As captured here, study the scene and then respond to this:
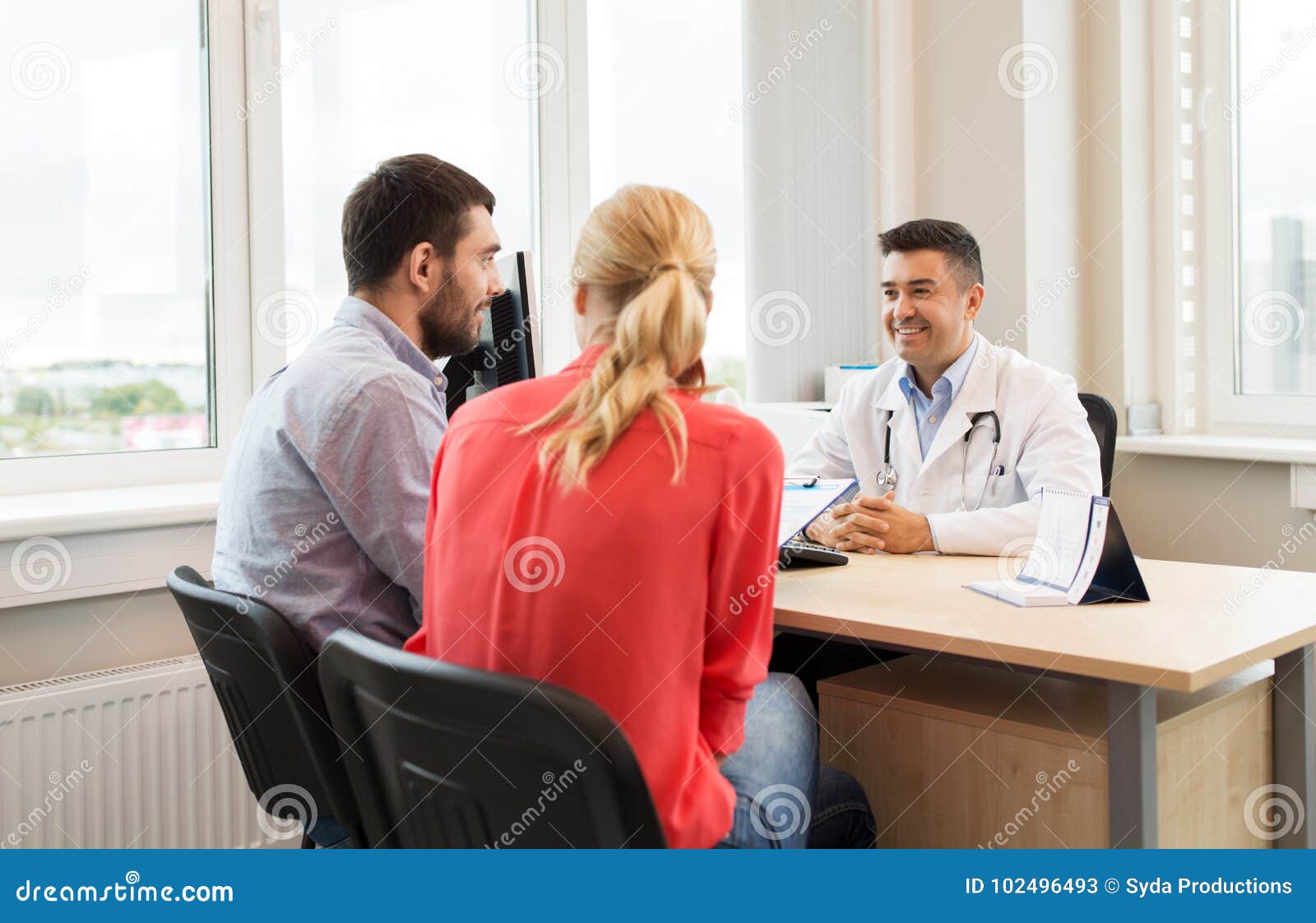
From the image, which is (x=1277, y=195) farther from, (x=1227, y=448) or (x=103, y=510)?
(x=103, y=510)

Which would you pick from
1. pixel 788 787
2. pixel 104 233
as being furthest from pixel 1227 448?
pixel 104 233

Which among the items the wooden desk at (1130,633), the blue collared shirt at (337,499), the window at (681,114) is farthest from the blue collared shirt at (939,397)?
the blue collared shirt at (337,499)

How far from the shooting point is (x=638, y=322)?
111 centimetres

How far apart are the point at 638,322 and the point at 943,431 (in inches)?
53.8

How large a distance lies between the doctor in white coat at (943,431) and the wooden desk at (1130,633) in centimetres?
19

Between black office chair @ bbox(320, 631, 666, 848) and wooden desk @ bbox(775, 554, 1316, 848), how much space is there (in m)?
0.59

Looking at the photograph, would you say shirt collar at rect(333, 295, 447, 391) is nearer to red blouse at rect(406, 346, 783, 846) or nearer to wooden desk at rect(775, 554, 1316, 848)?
red blouse at rect(406, 346, 783, 846)

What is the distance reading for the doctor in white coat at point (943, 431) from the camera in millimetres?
1998

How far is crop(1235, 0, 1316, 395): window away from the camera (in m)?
2.92

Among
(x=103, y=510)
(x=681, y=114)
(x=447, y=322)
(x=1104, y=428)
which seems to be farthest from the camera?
(x=681, y=114)

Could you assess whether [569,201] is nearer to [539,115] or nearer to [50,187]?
[539,115]

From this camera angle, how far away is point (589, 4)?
10.3 feet

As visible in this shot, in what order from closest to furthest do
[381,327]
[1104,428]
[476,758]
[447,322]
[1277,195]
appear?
[476,758]
[381,327]
[447,322]
[1104,428]
[1277,195]

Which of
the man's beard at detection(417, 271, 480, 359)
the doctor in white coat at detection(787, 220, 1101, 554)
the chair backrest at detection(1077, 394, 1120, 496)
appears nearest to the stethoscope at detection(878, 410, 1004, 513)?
the doctor in white coat at detection(787, 220, 1101, 554)
